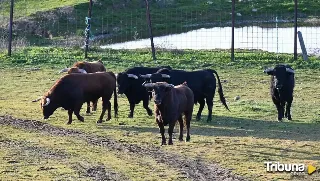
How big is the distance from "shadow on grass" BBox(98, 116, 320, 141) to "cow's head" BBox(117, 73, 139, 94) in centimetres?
209

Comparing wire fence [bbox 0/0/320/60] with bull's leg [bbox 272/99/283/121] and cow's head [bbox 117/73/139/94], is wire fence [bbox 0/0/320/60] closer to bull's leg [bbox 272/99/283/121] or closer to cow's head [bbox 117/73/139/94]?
cow's head [bbox 117/73/139/94]

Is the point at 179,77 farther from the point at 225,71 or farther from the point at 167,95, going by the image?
the point at 225,71

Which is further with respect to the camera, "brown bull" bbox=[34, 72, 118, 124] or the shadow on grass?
"brown bull" bbox=[34, 72, 118, 124]

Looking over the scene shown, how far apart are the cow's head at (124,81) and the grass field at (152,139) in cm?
70

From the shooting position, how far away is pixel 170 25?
157 feet

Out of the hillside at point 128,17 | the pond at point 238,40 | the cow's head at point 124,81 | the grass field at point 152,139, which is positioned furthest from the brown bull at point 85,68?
the hillside at point 128,17

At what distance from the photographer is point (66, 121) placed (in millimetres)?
19750

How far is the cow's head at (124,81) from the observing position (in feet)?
68.9

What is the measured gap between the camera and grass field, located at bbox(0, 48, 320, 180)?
13688 millimetres

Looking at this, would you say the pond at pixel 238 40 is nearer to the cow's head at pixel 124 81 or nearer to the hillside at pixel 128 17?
the hillside at pixel 128 17

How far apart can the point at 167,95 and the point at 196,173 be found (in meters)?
3.04

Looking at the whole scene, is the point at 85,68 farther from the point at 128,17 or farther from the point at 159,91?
the point at 128,17

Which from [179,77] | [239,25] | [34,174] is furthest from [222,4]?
[34,174]

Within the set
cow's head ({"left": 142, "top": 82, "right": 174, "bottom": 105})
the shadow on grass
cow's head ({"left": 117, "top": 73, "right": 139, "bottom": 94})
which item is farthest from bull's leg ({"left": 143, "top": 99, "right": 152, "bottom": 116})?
cow's head ({"left": 142, "top": 82, "right": 174, "bottom": 105})
